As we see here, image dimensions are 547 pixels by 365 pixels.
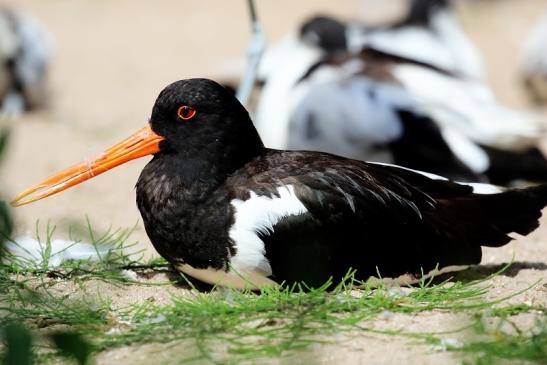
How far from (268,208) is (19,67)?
689 cm

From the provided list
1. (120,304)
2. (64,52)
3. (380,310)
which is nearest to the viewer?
(380,310)

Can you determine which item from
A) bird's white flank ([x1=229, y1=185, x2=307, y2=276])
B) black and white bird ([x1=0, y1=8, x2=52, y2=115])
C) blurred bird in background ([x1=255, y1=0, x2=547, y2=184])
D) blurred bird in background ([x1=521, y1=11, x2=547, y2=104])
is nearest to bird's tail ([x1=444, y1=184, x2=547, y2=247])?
bird's white flank ([x1=229, y1=185, x2=307, y2=276])

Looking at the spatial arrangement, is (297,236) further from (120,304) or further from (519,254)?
(519,254)

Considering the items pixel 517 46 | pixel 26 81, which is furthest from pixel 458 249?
pixel 517 46

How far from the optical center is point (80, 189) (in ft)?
22.9

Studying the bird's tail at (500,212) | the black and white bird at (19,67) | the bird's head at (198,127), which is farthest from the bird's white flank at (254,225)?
the black and white bird at (19,67)

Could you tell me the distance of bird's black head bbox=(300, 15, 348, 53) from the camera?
8.45 meters

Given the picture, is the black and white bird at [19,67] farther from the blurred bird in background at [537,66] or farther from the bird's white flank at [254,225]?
the bird's white flank at [254,225]

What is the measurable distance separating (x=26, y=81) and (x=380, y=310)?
7.30m

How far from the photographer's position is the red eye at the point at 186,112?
4094mm

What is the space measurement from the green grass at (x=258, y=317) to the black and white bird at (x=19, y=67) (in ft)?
20.4

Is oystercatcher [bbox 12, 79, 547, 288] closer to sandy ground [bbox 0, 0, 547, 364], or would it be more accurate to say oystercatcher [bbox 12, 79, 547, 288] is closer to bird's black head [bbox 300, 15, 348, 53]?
sandy ground [bbox 0, 0, 547, 364]

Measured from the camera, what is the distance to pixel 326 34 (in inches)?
336

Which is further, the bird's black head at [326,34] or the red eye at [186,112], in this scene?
the bird's black head at [326,34]
